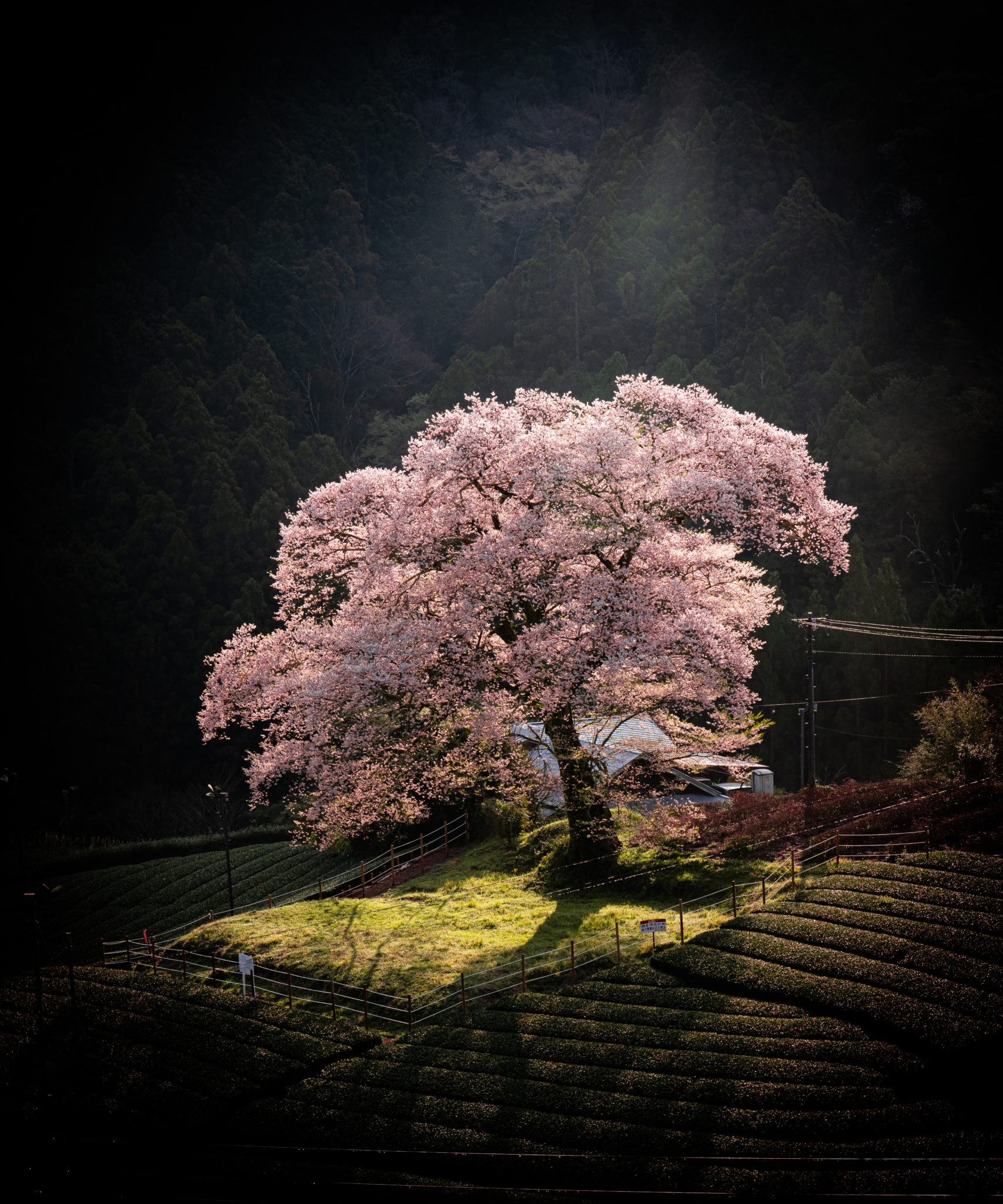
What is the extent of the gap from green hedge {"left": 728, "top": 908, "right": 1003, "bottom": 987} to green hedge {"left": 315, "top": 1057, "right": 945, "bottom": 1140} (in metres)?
2.97

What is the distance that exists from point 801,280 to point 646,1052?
73.7 m

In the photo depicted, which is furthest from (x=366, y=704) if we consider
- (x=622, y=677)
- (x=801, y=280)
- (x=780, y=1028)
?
(x=801, y=280)

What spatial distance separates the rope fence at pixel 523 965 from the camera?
1969 cm

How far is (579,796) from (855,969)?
825cm

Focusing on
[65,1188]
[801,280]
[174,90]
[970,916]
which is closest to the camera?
[65,1188]

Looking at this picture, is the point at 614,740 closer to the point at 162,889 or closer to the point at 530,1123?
the point at 530,1123

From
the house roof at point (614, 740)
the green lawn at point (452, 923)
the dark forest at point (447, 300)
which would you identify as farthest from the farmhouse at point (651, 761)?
the dark forest at point (447, 300)

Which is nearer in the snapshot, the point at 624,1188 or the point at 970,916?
the point at 624,1188

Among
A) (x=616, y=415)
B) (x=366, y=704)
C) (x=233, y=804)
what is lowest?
(x=233, y=804)

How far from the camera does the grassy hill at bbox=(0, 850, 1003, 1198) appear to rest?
1396 cm

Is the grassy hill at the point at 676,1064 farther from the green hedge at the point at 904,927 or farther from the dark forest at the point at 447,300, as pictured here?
the dark forest at the point at 447,300

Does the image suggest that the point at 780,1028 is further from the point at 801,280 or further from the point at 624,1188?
the point at 801,280

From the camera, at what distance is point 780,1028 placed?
53.5ft

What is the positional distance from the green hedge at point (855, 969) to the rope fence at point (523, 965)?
112cm
